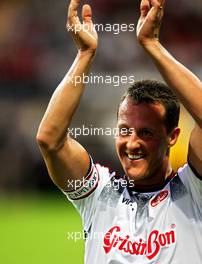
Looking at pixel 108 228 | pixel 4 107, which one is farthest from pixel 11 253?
pixel 108 228

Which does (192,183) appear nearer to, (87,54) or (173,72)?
(173,72)

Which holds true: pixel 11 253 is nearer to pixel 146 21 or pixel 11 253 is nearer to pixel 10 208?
pixel 10 208

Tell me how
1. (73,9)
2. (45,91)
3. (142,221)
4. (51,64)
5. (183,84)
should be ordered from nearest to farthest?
1. (183,84)
2. (73,9)
3. (142,221)
4. (51,64)
5. (45,91)

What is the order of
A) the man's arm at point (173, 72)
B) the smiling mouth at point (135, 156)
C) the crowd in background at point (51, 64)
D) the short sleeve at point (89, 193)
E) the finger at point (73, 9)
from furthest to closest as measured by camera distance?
the crowd in background at point (51, 64)
the short sleeve at point (89, 193)
the smiling mouth at point (135, 156)
the finger at point (73, 9)
the man's arm at point (173, 72)

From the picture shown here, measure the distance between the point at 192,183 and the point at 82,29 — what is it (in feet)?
2.39

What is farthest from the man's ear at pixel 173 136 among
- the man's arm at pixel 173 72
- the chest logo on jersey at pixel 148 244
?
the chest logo on jersey at pixel 148 244

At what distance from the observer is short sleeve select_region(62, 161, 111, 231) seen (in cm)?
307

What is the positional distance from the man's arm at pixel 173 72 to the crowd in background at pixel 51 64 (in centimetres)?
252

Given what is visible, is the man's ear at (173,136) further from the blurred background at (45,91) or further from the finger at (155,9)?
the blurred background at (45,91)

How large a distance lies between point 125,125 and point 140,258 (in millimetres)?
522

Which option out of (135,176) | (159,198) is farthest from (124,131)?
(159,198)

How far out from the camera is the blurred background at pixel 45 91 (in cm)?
589

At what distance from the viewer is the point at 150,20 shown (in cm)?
274

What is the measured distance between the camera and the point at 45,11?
636 cm
